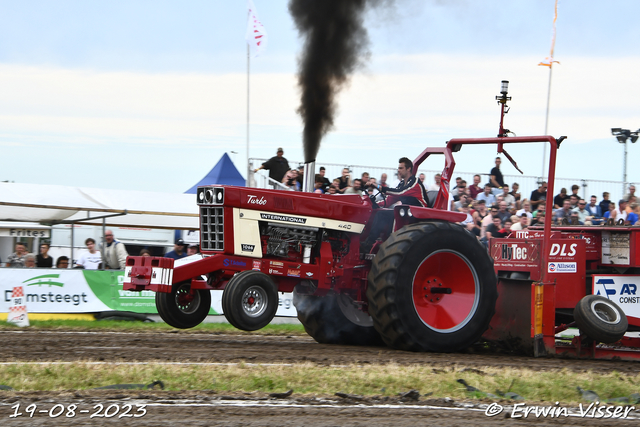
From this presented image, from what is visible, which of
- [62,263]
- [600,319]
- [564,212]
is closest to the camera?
[600,319]

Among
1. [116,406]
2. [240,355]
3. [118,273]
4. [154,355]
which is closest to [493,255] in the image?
[240,355]

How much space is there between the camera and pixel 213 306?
1367 centimetres

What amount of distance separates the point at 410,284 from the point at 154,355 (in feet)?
8.52

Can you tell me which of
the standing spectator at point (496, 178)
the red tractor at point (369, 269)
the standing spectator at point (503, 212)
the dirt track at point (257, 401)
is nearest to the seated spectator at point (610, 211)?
the standing spectator at point (496, 178)

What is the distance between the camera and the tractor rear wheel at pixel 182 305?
7.96 meters

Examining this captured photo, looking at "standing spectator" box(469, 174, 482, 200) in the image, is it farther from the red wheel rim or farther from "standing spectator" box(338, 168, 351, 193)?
the red wheel rim

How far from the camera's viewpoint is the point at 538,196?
1550 cm

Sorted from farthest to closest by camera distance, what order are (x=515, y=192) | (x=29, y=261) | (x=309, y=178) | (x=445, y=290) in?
1. (x=515, y=192)
2. (x=29, y=261)
3. (x=309, y=178)
4. (x=445, y=290)

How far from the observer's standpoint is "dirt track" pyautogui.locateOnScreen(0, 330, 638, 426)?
448 cm

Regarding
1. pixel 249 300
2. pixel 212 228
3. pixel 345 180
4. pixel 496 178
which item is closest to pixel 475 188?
pixel 496 178

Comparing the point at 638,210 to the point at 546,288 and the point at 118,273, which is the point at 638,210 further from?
the point at 118,273

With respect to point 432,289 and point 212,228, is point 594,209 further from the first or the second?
point 212,228

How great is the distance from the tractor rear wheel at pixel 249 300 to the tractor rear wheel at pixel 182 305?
28.1 inches

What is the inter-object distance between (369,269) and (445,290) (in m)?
0.87
